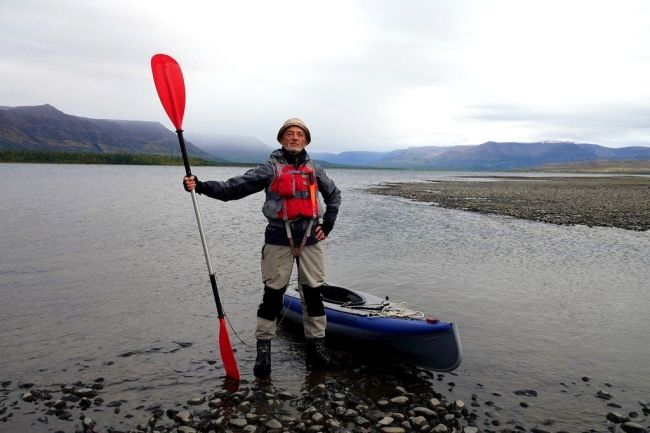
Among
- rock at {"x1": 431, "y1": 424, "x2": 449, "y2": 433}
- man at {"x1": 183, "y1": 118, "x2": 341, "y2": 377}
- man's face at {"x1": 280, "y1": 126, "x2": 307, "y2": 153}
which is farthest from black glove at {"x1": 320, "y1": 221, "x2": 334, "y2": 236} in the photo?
rock at {"x1": 431, "y1": 424, "x2": 449, "y2": 433}

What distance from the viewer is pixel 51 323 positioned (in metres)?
9.52

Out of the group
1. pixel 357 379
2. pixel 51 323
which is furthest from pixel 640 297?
pixel 51 323

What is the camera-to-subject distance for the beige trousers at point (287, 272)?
6789 mm

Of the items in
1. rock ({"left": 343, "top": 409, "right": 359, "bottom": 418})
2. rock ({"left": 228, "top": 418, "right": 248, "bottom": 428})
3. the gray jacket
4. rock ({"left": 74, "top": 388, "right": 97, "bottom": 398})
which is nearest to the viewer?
rock ({"left": 228, "top": 418, "right": 248, "bottom": 428})

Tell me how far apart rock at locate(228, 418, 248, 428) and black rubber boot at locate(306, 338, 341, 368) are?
6.24 ft

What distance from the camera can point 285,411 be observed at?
607 cm

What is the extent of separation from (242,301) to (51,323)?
4.09 meters

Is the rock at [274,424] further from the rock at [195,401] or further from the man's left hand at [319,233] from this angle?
the man's left hand at [319,233]

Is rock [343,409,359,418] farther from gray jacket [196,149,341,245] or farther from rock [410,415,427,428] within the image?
gray jacket [196,149,341,245]

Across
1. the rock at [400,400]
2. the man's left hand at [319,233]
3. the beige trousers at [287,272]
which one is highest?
the man's left hand at [319,233]

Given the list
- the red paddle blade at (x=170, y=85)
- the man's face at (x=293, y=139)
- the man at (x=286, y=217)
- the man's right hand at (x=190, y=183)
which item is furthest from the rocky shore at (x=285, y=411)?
the red paddle blade at (x=170, y=85)

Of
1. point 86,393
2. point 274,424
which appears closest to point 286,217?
point 274,424

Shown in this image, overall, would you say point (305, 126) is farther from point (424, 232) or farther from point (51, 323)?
point (424, 232)

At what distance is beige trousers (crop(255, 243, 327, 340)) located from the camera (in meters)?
6.79
